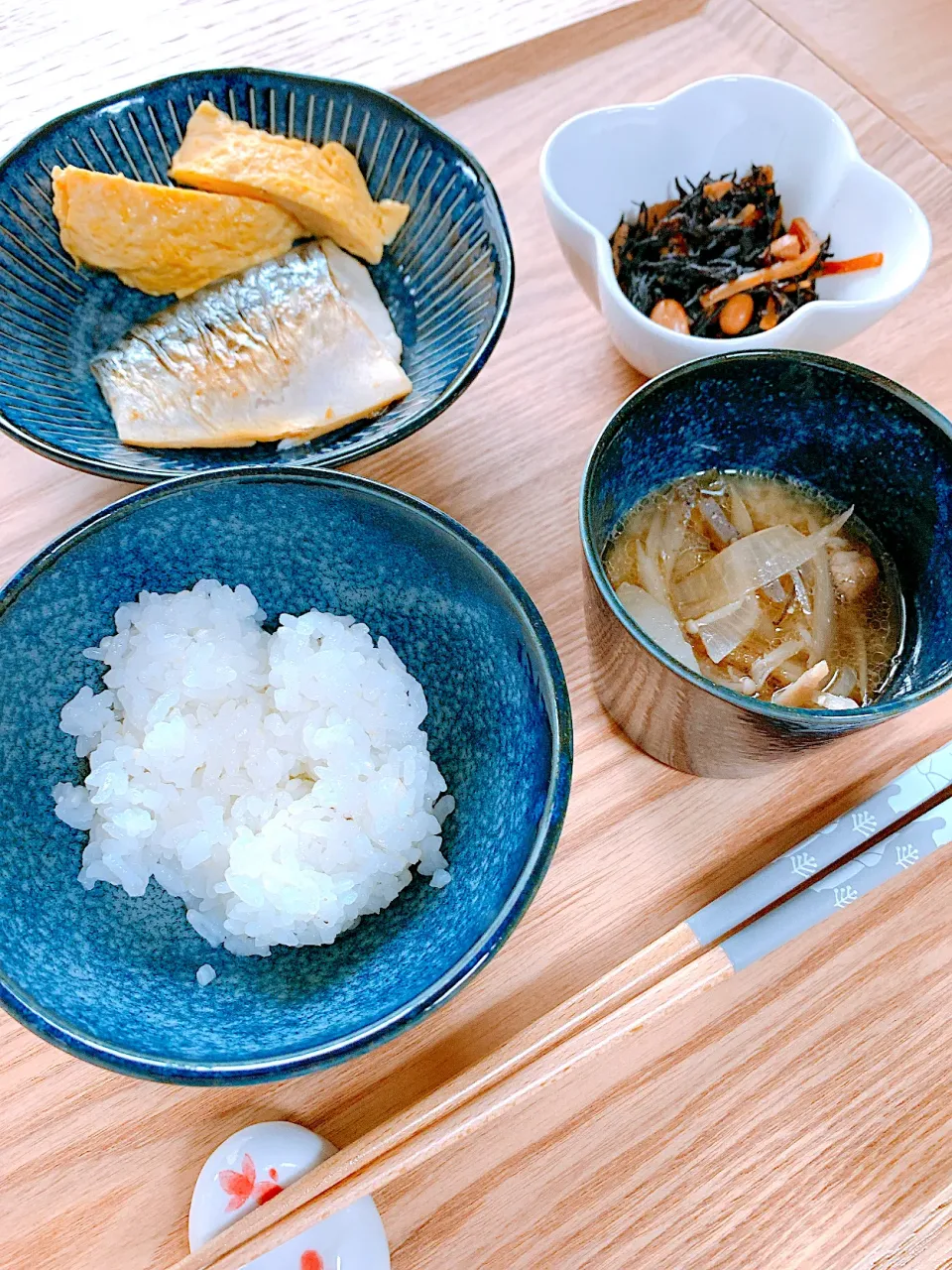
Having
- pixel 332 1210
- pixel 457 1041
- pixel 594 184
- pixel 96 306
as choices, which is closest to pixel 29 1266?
pixel 332 1210

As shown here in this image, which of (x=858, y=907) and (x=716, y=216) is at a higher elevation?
(x=716, y=216)

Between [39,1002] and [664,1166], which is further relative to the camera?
[664,1166]

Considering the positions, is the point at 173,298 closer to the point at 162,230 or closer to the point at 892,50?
the point at 162,230

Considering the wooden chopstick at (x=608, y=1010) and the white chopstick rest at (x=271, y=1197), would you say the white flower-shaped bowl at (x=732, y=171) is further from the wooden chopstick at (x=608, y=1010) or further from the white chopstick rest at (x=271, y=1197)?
the white chopstick rest at (x=271, y=1197)

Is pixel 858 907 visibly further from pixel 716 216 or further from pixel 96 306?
pixel 96 306

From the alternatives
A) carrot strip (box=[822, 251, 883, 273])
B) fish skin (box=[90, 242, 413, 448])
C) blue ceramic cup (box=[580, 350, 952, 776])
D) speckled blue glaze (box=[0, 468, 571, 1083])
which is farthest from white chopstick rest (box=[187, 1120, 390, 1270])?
carrot strip (box=[822, 251, 883, 273])

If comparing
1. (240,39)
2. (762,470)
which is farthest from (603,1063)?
(240,39)
